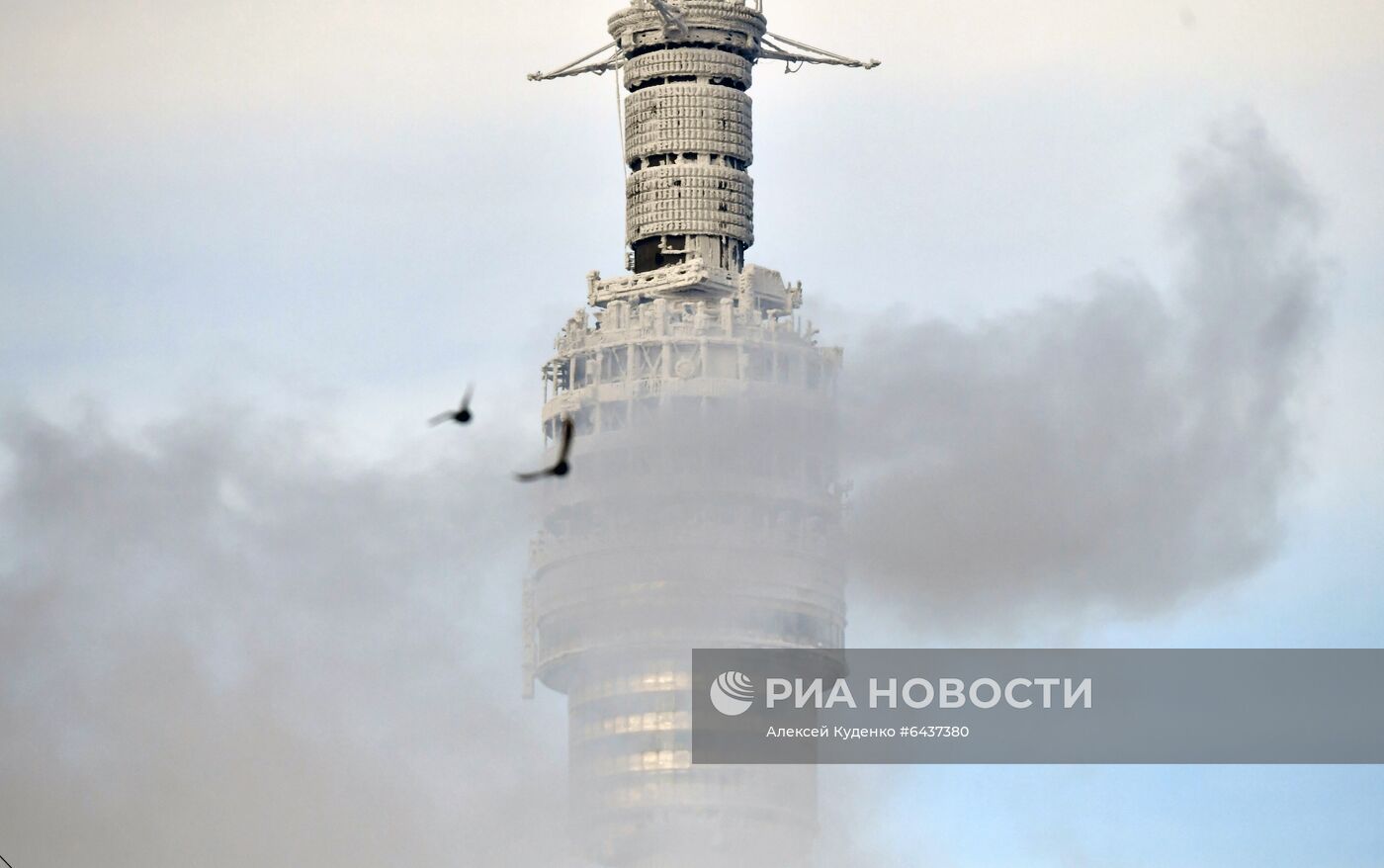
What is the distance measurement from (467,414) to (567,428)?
426 inches

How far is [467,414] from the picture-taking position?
16362cm

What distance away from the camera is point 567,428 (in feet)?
569
